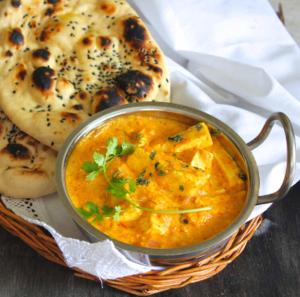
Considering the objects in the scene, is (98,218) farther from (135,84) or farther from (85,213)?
(135,84)

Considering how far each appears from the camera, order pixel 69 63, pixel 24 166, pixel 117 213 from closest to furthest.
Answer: pixel 117 213 < pixel 24 166 < pixel 69 63

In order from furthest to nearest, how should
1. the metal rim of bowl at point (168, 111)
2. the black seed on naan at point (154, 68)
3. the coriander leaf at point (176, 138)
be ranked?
the black seed on naan at point (154, 68) < the coriander leaf at point (176, 138) < the metal rim of bowl at point (168, 111)

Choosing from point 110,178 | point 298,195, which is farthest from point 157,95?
point 298,195

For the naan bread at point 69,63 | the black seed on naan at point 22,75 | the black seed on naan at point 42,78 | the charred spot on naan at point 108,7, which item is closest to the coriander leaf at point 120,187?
the naan bread at point 69,63

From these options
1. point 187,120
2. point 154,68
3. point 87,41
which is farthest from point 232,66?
point 87,41

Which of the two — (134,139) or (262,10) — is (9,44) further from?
(262,10)

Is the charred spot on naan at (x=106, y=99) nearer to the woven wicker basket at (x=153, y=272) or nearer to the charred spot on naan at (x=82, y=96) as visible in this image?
the charred spot on naan at (x=82, y=96)

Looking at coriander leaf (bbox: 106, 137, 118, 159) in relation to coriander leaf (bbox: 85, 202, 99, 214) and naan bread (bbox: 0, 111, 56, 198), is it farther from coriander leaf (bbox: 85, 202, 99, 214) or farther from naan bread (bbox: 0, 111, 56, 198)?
naan bread (bbox: 0, 111, 56, 198)
